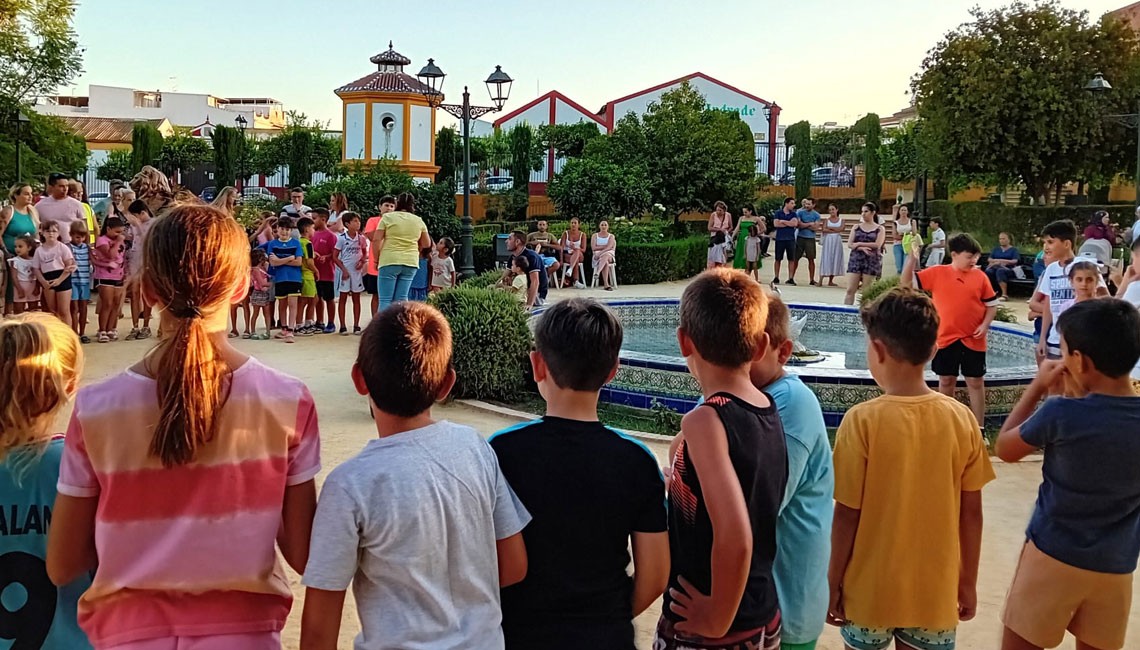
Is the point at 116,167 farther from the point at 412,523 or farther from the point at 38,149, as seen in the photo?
the point at 412,523

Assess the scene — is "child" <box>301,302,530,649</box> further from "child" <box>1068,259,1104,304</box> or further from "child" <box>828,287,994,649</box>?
"child" <box>1068,259,1104,304</box>

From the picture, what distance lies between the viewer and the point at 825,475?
279 cm

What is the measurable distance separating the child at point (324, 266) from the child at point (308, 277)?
5cm

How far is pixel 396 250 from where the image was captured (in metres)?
9.39

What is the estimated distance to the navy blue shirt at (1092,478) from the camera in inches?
116

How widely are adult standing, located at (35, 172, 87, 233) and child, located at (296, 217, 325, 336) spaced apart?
2464mm

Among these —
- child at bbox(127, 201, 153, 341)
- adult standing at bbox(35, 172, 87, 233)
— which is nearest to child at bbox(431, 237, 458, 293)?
child at bbox(127, 201, 153, 341)

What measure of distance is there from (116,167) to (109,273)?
33.1 m

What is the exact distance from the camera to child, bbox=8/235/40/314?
34.0 feet

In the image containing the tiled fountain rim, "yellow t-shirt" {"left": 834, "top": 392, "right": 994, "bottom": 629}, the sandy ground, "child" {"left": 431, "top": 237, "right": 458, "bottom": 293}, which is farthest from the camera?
"child" {"left": 431, "top": 237, "right": 458, "bottom": 293}

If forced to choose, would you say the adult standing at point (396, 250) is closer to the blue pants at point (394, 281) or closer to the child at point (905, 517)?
the blue pants at point (394, 281)

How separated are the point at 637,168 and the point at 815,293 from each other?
9386 millimetres

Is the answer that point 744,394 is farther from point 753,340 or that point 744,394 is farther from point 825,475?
point 825,475

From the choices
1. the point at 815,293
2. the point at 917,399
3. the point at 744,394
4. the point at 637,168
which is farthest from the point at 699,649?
the point at 637,168
